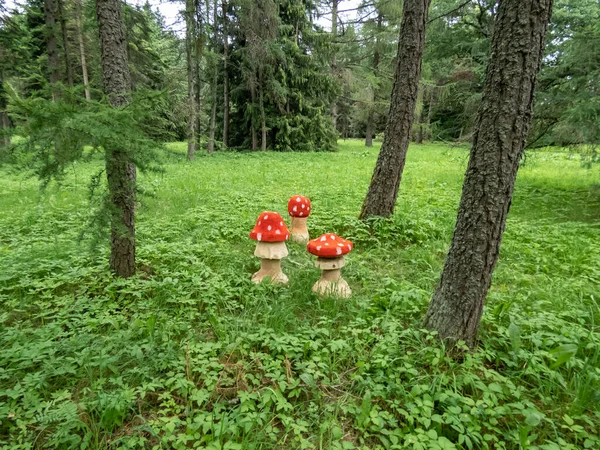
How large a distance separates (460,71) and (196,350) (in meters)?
25.2

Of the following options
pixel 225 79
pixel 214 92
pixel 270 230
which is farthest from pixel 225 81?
pixel 270 230

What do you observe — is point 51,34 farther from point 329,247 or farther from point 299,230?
point 329,247

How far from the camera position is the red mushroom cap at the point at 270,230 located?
381 cm

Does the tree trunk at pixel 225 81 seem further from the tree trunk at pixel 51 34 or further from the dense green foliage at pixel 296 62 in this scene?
the tree trunk at pixel 51 34

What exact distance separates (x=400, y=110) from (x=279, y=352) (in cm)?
426

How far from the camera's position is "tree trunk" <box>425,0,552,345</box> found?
211 centimetres

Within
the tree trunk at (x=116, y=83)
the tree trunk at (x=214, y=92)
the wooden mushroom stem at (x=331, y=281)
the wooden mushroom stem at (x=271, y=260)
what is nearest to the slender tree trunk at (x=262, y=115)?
the tree trunk at (x=214, y=92)

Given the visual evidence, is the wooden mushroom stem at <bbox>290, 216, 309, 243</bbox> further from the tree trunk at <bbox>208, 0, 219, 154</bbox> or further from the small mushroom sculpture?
the tree trunk at <bbox>208, 0, 219, 154</bbox>

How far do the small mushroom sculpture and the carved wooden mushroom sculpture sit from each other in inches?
15.5

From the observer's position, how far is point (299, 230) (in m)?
5.28

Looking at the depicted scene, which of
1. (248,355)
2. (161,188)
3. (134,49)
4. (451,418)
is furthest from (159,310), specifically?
(134,49)

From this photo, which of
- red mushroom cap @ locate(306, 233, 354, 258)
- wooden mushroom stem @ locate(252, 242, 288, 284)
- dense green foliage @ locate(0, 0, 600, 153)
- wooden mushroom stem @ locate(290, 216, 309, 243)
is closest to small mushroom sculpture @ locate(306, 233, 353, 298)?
red mushroom cap @ locate(306, 233, 354, 258)

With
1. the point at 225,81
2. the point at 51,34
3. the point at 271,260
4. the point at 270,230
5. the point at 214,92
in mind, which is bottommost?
the point at 271,260

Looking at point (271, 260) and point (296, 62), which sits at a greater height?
point (296, 62)
